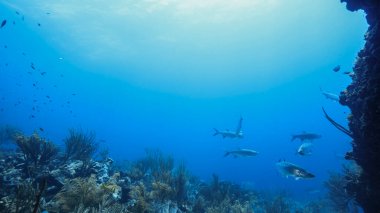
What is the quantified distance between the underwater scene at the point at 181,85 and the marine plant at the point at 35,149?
48 millimetres

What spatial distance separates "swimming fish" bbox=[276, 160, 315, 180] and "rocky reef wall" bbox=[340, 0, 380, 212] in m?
1.07

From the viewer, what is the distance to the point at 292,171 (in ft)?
25.8

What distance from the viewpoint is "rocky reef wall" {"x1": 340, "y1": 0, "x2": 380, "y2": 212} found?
15.9 ft

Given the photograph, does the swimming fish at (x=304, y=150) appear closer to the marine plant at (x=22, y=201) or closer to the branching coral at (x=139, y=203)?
the branching coral at (x=139, y=203)

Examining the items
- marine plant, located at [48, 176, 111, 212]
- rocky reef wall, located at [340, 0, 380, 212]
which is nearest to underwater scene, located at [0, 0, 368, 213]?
marine plant, located at [48, 176, 111, 212]

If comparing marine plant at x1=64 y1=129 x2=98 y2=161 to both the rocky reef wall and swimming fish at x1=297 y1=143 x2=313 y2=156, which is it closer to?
swimming fish at x1=297 y1=143 x2=313 y2=156

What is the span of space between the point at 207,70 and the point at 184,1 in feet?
121

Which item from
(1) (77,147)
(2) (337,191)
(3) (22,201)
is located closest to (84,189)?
(3) (22,201)

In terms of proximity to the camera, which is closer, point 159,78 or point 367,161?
point 367,161

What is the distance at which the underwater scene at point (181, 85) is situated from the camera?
8781 mm

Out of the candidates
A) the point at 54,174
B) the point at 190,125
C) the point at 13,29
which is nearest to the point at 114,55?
the point at 13,29

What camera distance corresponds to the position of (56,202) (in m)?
7.04

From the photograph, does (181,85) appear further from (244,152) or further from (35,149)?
(35,149)

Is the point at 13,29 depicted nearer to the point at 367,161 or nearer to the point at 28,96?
the point at 367,161
